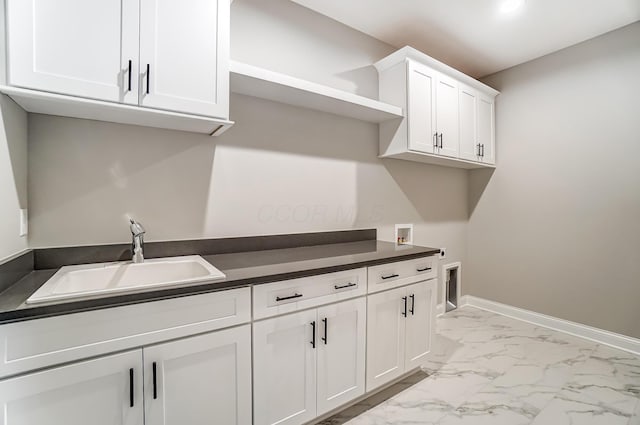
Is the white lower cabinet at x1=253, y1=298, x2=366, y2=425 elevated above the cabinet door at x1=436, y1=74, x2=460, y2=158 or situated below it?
below

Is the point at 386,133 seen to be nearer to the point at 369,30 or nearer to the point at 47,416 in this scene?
the point at 369,30

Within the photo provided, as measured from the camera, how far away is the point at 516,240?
315cm

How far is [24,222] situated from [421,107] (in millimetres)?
2607

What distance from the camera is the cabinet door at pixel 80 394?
903 millimetres

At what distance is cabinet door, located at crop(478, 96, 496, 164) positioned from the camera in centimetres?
303

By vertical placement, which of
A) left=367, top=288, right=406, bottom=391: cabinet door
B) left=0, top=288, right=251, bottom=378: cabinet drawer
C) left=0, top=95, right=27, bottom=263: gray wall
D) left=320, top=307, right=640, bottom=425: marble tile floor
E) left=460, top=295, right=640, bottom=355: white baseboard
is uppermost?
left=0, top=95, right=27, bottom=263: gray wall

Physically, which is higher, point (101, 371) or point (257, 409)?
point (101, 371)

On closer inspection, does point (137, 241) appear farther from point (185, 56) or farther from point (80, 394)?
point (185, 56)

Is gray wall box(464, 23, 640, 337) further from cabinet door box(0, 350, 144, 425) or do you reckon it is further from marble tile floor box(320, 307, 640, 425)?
cabinet door box(0, 350, 144, 425)

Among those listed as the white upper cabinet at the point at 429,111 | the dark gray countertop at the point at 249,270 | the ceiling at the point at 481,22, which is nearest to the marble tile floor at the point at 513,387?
the dark gray countertop at the point at 249,270

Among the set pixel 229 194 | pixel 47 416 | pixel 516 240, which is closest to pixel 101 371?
pixel 47 416

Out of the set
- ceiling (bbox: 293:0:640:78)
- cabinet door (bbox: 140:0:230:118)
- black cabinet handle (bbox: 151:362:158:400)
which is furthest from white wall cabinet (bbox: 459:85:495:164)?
black cabinet handle (bbox: 151:362:158:400)

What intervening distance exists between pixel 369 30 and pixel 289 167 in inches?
56.3

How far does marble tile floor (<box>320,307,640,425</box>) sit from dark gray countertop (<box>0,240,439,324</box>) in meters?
0.88
